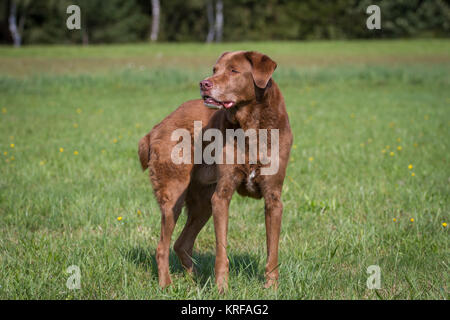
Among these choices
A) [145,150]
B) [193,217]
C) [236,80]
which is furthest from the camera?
[193,217]

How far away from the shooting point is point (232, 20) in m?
51.8

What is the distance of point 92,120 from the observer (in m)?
11.0

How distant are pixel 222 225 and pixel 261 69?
112 cm

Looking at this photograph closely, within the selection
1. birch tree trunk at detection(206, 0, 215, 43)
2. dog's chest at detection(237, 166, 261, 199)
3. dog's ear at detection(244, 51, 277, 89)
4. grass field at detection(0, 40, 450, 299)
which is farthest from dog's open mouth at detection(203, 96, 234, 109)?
birch tree trunk at detection(206, 0, 215, 43)

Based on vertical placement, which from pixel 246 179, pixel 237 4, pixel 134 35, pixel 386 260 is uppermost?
pixel 237 4

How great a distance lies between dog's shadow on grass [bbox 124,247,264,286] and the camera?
11.9 ft

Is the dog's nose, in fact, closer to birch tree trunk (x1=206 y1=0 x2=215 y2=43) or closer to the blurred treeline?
the blurred treeline

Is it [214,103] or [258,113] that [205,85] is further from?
[258,113]

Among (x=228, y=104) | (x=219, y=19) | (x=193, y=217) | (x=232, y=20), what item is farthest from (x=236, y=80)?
(x=232, y=20)

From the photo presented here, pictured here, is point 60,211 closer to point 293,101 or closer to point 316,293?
point 316,293

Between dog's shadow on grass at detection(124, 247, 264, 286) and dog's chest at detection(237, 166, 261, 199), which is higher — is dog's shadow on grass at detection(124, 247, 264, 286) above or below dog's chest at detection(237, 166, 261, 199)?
below

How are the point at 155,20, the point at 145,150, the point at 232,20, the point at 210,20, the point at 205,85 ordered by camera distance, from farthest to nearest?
the point at 232,20
the point at 210,20
the point at 155,20
the point at 145,150
the point at 205,85
